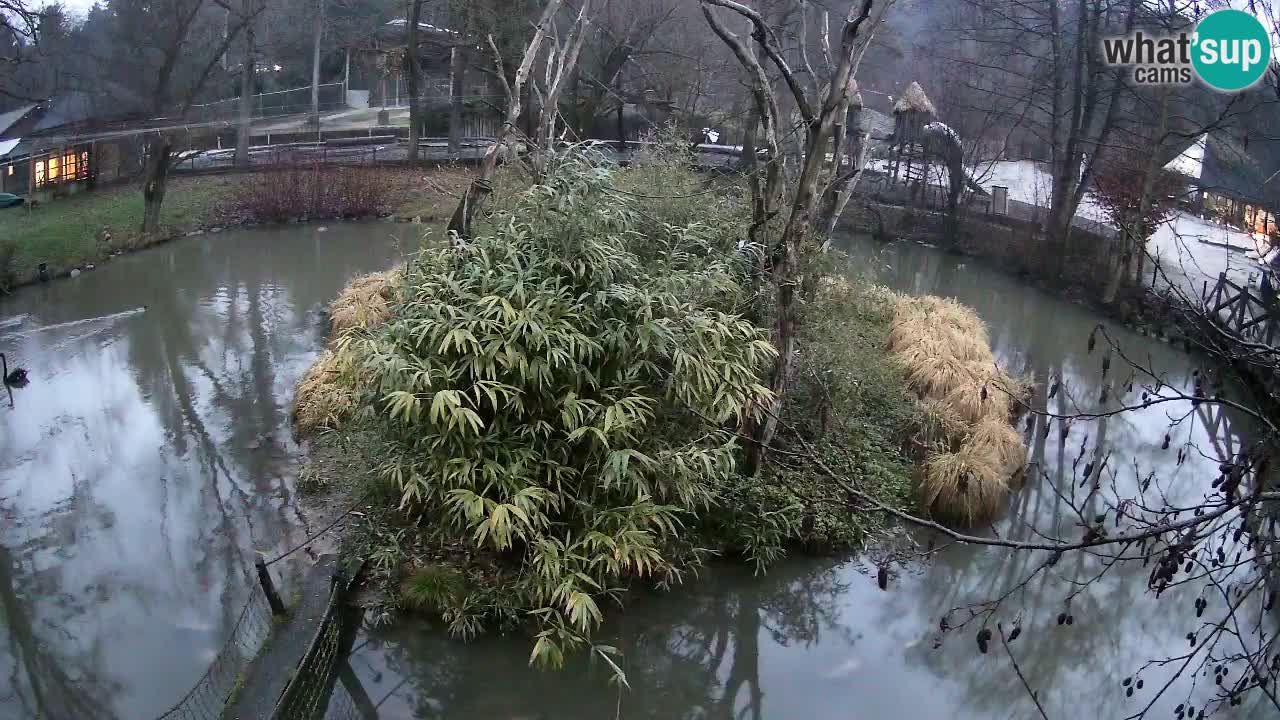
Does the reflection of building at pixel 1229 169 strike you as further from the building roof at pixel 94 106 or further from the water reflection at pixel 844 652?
the building roof at pixel 94 106

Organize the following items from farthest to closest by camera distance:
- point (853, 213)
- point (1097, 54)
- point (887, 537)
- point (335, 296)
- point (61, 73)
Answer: point (853, 213), point (61, 73), point (1097, 54), point (335, 296), point (887, 537)

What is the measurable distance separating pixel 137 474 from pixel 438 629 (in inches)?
136

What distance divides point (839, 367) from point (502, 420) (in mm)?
3549

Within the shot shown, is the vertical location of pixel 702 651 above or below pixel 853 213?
below

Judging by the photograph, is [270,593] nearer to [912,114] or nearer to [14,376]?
[14,376]

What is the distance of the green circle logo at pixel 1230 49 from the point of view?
6.84 m

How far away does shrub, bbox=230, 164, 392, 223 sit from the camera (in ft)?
57.5

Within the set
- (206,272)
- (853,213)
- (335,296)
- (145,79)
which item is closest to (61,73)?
(145,79)

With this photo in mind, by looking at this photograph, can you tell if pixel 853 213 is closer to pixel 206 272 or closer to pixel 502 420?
pixel 206 272

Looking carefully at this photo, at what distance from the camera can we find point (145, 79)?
64.5ft

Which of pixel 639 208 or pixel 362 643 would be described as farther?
pixel 639 208

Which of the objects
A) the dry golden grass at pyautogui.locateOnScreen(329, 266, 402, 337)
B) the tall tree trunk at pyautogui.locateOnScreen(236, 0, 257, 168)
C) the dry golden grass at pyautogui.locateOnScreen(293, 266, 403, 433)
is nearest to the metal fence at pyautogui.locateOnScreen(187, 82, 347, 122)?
the tall tree trunk at pyautogui.locateOnScreen(236, 0, 257, 168)

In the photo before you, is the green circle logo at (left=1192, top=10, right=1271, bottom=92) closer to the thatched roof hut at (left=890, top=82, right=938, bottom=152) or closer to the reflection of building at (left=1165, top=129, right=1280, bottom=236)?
the reflection of building at (left=1165, top=129, right=1280, bottom=236)

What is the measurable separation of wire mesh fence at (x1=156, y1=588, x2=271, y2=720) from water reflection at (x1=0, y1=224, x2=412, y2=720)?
249 mm
